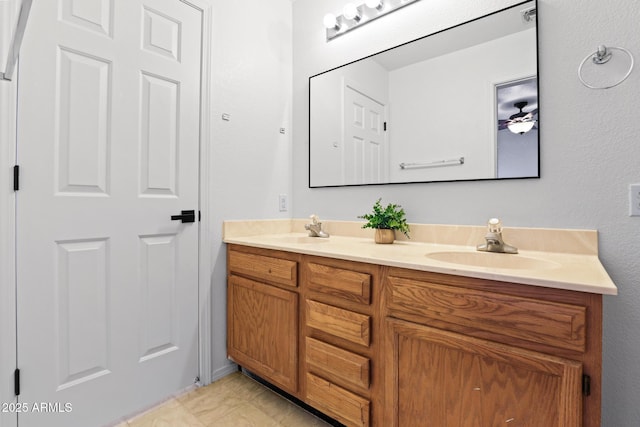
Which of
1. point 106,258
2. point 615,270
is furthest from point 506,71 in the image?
point 106,258

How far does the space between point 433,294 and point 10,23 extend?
1838 mm

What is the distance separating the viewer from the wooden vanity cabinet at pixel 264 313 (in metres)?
1.49

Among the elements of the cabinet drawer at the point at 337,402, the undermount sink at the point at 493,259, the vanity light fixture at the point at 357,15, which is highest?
the vanity light fixture at the point at 357,15

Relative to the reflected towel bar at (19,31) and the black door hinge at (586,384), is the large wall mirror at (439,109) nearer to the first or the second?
the black door hinge at (586,384)

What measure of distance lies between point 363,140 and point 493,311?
1249 millimetres

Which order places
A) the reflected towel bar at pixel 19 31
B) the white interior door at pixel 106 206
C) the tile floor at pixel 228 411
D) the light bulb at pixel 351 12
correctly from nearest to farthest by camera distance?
1. the reflected towel bar at pixel 19 31
2. the white interior door at pixel 106 206
3. the tile floor at pixel 228 411
4. the light bulb at pixel 351 12

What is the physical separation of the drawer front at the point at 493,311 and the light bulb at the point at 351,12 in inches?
62.3

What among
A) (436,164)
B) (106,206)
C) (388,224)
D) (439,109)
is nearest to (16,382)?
(106,206)

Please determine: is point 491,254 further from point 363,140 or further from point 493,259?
point 363,140

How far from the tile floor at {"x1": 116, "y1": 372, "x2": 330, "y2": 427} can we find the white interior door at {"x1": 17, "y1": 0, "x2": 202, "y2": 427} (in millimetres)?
103

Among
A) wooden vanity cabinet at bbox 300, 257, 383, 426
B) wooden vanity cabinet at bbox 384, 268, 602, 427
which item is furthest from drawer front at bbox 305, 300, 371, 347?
wooden vanity cabinet at bbox 384, 268, 602, 427

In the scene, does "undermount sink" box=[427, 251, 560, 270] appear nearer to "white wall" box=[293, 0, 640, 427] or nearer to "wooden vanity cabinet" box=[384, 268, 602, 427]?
"white wall" box=[293, 0, 640, 427]

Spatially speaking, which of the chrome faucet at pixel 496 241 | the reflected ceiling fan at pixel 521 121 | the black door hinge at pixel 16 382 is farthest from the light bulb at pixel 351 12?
the black door hinge at pixel 16 382

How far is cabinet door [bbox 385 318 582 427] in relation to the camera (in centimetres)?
82
